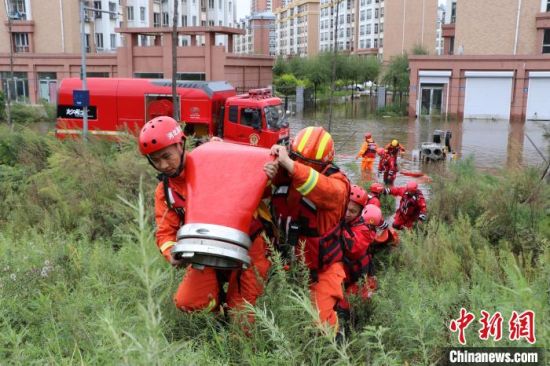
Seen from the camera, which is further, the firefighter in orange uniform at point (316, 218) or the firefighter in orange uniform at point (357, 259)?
the firefighter in orange uniform at point (357, 259)

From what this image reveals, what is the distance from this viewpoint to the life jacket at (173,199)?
3.29m

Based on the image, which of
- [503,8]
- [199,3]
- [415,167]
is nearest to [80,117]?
[415,167]

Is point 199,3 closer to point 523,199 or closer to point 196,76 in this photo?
point 196,76

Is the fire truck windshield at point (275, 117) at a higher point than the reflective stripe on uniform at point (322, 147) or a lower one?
lower

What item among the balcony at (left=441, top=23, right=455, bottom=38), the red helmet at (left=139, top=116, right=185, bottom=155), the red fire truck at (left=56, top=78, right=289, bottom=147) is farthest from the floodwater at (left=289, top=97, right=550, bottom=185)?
the balcony at (left=441, top=23, right=455, bottom=38)

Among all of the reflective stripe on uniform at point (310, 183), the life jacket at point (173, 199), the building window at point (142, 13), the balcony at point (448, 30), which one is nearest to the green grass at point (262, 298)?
the life jacket at point (173, 199)

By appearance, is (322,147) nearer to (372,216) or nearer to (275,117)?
(372,216)

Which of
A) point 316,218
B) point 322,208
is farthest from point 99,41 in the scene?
point 322,208

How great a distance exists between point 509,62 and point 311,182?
3252cm

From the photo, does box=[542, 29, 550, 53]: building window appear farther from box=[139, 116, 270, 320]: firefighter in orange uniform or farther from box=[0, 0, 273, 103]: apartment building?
box=[139, 116, 270, 320]: firefighter in orange uniform

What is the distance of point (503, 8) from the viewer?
35094mm

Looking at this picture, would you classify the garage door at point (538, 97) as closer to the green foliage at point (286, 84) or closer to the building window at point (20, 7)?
the green foliage at point (286, 84)

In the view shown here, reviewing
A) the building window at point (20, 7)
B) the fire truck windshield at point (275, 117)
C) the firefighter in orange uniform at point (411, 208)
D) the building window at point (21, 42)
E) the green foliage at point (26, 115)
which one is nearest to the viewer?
the firefighter in orange uniform at point (411, 208)

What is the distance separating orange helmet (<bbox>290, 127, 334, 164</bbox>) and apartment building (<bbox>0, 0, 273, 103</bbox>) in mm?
29826
